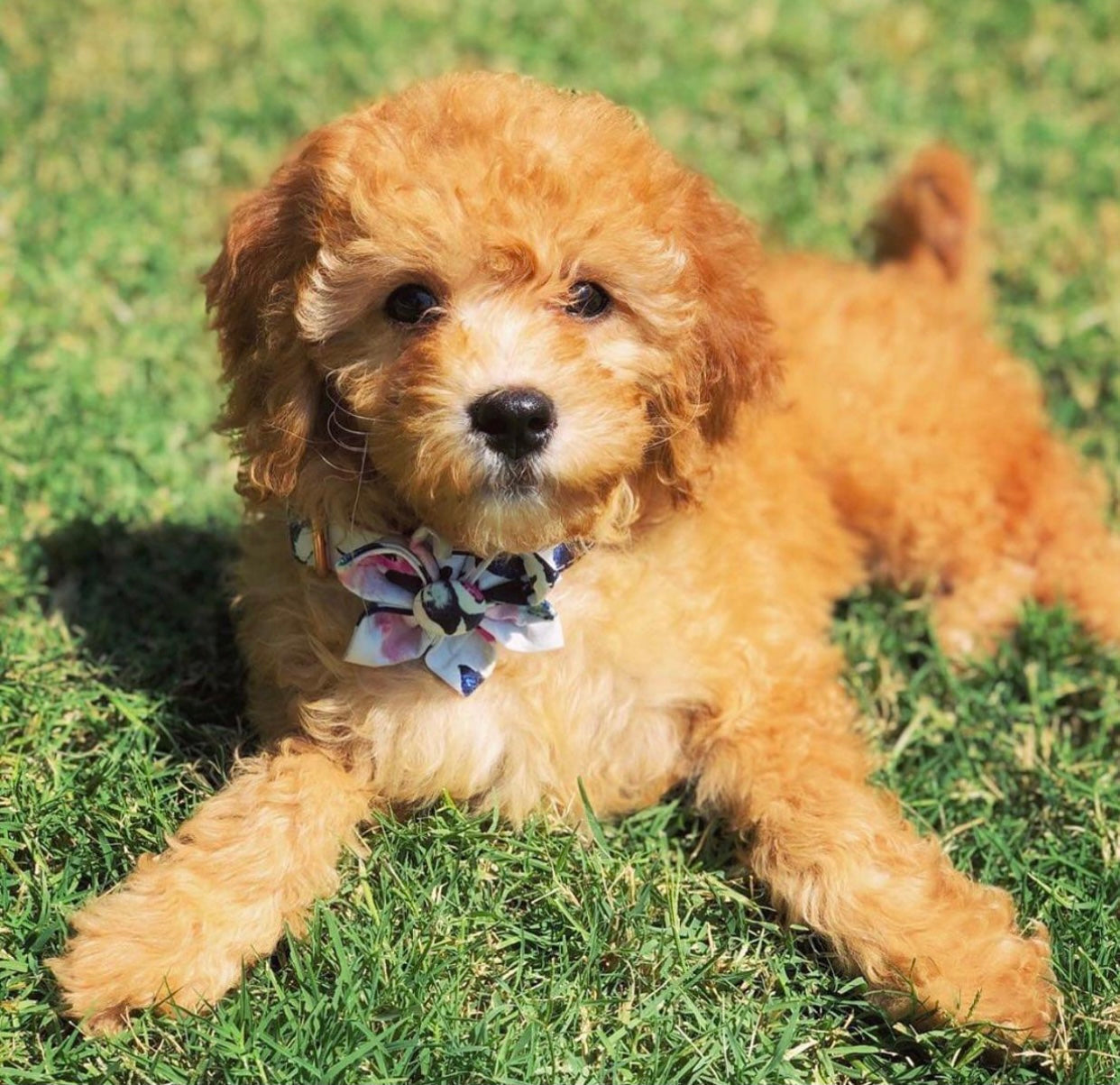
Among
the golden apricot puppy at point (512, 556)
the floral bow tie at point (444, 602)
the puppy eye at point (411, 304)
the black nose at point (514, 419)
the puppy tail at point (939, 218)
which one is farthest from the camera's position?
the puppy tail at point (939, 218)

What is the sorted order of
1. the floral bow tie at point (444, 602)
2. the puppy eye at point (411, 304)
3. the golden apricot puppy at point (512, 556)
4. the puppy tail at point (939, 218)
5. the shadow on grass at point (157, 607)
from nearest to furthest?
the golden apricot puppy at point (512, 556), the puppy eye at point (411, 304), the floral bow tie at point (444, 602), the shadow on grass at point (157, 607), the puppy tail at point (939, 218)

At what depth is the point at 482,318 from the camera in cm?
312

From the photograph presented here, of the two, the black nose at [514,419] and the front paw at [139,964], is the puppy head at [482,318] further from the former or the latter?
the front paw at [139,964]

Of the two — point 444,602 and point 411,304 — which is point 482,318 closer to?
point 411,304

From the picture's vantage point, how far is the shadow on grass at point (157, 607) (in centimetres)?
394

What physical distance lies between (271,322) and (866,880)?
5.85 feet

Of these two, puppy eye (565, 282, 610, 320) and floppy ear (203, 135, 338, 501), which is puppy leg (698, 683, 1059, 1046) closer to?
puppy eye (565, 282, 610, 320)

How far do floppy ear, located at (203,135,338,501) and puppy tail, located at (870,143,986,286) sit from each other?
2.60 m

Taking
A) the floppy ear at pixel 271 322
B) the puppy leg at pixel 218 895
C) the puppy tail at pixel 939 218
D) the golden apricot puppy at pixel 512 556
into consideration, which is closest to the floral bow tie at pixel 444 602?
the golden apricot puppy at pixel 512 556

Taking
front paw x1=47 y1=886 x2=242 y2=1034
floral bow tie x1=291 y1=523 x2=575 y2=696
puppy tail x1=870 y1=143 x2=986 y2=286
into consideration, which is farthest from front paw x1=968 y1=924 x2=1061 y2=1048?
puppy tail x1=870 y1=143 x2=986 y2=286

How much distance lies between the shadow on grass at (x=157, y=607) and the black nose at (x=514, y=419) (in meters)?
1.33

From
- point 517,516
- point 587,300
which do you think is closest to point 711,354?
point 587,300

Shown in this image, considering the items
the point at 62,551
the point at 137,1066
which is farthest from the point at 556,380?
the point at 62,551

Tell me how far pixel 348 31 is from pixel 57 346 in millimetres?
2638
